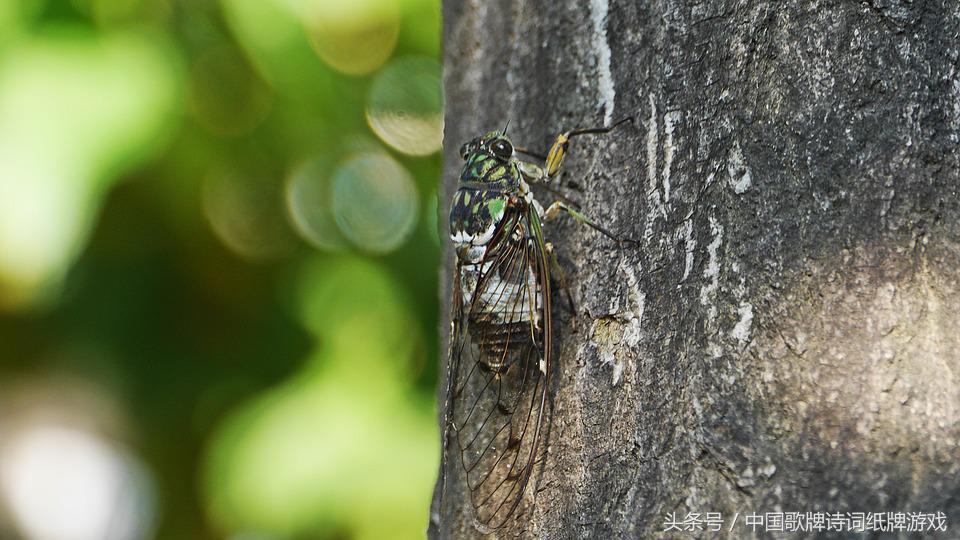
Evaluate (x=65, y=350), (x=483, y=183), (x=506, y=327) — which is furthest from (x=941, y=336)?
(x=65, y=350)

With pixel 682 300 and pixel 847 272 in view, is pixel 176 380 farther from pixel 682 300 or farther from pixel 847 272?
pixel 847 272

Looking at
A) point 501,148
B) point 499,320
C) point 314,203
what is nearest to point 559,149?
point 501,148

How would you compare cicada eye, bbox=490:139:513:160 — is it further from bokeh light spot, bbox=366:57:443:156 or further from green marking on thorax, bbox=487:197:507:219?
bokeh light spot, bbox=366:57:443:156

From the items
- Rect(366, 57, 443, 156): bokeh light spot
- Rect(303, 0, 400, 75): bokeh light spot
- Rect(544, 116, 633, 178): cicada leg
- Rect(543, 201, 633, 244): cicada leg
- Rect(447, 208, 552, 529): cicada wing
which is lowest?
Rect(447, 208, 552, 529): cicada wing

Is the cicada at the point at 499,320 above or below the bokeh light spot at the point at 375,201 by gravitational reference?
below

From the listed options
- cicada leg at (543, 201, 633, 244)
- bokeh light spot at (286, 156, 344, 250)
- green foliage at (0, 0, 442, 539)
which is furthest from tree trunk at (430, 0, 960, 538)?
bokeh light spot at (286, 156, 344, 250)

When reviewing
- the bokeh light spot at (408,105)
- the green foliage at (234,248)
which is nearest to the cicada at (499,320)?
the green foliage at (234,248)

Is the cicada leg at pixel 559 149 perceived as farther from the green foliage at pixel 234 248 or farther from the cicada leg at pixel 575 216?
the green foliage at pixel 234 248
